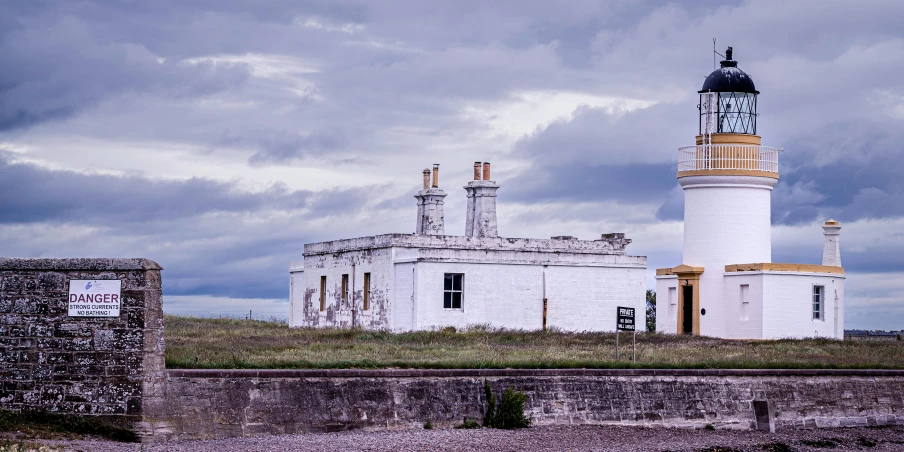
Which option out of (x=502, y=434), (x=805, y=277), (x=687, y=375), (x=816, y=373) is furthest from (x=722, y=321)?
(x=502, y=434)

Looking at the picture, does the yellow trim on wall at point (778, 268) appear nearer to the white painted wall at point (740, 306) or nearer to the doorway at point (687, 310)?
the white painted wall at point (740, 306)

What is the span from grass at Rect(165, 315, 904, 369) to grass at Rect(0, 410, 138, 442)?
159cm

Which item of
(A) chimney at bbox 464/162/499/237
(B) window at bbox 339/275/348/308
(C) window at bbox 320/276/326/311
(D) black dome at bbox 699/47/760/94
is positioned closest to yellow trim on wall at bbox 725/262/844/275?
(D) black dome at bbox 699/47/760/94

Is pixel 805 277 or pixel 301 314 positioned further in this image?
pixel 301 314

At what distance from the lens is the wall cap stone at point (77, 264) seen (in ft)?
50.5

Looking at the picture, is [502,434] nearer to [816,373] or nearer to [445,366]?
[445,366]

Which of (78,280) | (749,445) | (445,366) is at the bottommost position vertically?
(749,445)

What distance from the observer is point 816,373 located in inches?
871

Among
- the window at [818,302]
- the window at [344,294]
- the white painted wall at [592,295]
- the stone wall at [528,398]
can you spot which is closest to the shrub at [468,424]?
the stone wall at [528,398]

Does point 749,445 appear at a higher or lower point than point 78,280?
lower

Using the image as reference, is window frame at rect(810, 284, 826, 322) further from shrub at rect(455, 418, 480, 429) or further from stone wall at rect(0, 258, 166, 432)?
stone wall at rect(0, 258, 166, 432)

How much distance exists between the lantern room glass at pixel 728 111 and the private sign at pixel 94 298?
66.5 feet

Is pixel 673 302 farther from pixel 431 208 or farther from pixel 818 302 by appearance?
pixel 431 208

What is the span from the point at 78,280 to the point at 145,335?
4.03 ft
